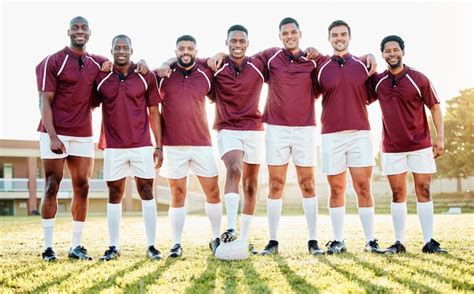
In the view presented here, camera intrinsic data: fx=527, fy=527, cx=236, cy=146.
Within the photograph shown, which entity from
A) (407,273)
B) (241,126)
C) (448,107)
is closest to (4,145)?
(448,107)

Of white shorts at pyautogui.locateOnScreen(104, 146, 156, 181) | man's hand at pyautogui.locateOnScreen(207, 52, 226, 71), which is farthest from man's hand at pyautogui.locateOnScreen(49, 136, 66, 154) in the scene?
man's hand at pyautogui.locateOnScreen(207, 52, 226, 71)

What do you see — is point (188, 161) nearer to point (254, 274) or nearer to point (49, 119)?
point (49, 119)

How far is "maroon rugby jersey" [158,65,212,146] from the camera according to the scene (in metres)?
6.65

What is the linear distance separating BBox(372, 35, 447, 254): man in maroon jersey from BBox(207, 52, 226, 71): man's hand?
2027 mm

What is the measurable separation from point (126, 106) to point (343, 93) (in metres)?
2.71

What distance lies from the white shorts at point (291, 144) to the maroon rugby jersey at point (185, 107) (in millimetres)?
814

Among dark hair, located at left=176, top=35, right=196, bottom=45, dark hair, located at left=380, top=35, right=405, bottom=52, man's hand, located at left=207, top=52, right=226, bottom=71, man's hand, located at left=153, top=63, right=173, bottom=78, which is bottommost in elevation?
man's hand, located at left=153, top=63, right=173, bottom=78

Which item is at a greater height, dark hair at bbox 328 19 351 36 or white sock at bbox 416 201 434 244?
dark hair at bbox 328 19 351 36

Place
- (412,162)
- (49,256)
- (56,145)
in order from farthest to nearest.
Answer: (412,162) → (49,256) → (56,145)

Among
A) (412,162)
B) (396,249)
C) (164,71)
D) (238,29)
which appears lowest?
(396,249)

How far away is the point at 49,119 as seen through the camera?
21.0ft

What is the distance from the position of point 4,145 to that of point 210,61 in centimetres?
3569

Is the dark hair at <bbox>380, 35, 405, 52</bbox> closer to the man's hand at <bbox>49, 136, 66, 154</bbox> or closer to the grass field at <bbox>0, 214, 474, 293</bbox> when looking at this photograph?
the grass field at <bbox>0, 214, 474, 293</bbox>

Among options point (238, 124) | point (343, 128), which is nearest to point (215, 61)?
point (238, 124)
